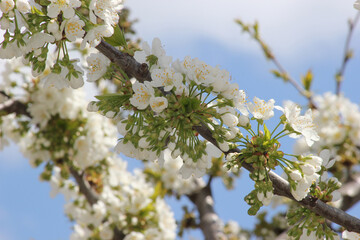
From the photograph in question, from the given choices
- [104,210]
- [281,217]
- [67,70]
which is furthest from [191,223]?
[67,70]

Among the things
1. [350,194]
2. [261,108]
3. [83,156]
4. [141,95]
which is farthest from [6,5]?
[350,194]

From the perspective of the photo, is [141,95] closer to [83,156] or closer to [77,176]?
[83,156]

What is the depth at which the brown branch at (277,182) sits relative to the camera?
1.87 metres

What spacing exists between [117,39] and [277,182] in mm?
1094

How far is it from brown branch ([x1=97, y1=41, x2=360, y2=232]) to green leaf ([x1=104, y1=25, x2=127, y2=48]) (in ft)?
0.22

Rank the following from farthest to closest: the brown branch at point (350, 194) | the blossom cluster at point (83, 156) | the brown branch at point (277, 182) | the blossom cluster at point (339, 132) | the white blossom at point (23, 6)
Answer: the blossom cluster at point (339, 132)
the brown branch at point (350, 194)
the blossom cluster at point (83, 156)
the brown branch at point (277, 182)
the white blossom at point (23, 6)

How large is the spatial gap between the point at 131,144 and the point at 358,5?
53.3 inches

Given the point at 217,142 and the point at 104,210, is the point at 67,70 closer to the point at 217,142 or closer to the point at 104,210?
the point at 217,142

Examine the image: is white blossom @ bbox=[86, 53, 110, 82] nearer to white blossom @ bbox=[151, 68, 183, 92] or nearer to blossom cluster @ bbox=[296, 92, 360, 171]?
white blossom @ bbox=[151, 68, 183, 92]

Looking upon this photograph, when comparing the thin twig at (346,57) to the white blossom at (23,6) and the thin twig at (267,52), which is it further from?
the white blossom at (23,6)

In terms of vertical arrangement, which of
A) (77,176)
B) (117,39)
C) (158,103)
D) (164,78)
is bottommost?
(158,103)

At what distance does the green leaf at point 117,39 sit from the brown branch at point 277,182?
7 centimetres

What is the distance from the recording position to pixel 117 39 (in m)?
1.96

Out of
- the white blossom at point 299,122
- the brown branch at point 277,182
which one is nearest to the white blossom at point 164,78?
the brown branch at point 277,182
